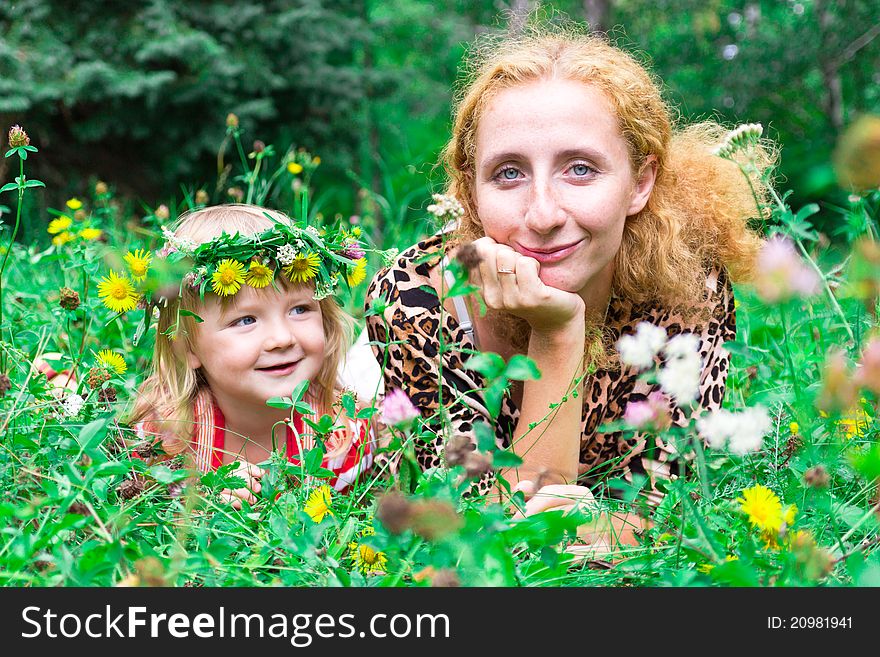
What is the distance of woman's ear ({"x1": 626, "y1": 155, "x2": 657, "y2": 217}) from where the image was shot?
Answer: 219 centimetres

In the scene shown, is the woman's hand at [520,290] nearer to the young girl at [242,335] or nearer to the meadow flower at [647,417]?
the young girl at [242,335]

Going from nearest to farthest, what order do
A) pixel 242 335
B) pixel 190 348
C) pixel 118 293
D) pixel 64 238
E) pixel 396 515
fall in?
pixel 396 515 → pixel 118 293 → pixel 242 335 → pixel 190 348 → pixel 64 238

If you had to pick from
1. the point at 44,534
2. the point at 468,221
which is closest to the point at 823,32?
the point at 468,221

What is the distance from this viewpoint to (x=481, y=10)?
11758mm

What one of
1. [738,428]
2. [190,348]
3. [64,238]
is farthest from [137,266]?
[738,428]

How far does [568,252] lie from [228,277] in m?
0.79

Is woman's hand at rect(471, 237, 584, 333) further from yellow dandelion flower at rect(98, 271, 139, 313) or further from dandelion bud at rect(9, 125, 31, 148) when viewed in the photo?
dandelion bud at rect(9, 125, 31, 148)

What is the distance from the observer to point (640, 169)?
2174mm

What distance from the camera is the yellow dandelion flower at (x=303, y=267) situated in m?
2.18

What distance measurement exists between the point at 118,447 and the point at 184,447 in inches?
8.4

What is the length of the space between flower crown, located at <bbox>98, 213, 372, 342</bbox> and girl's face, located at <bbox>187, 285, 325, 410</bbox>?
0.14 ft

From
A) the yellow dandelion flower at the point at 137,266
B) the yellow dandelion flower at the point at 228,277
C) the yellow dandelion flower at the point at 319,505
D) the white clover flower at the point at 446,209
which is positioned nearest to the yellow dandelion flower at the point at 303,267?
the yellow dandelion flower at the point at 228,277

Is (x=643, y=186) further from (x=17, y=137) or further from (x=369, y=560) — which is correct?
(x=17, y=137)
